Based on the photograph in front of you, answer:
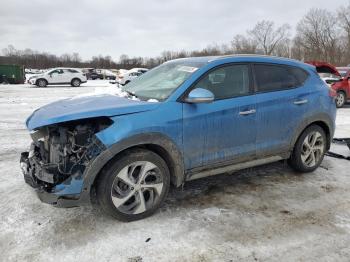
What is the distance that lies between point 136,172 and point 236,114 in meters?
1.32

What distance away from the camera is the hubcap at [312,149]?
15.4ft

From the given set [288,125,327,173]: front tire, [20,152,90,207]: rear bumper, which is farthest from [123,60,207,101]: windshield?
[288,125,327,173]: front tire

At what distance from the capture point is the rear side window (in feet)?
13.7

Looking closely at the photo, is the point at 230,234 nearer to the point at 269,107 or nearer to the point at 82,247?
the point at 82,247

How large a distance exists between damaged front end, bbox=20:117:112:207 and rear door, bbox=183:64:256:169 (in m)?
0.92

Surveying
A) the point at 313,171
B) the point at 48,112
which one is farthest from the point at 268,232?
the point at 48,112

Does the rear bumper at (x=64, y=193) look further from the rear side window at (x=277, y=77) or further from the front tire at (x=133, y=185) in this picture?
the rear side window at (x=277, y=77)

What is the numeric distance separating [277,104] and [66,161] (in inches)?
102

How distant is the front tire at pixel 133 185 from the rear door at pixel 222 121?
38cm

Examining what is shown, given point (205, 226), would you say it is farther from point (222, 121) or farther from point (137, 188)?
point (222, 121)

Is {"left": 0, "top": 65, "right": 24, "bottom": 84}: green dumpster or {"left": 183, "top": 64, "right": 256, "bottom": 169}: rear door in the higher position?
{"left": 0, "top": 65, "right": 24, "bottom": 84}: green dumpster

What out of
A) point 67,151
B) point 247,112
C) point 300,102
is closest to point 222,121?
point 247,112

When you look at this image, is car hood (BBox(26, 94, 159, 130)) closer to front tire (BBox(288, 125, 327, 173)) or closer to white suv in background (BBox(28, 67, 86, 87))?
front tire (BBox(288, 125, 327, 173))

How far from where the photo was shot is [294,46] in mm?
62344
